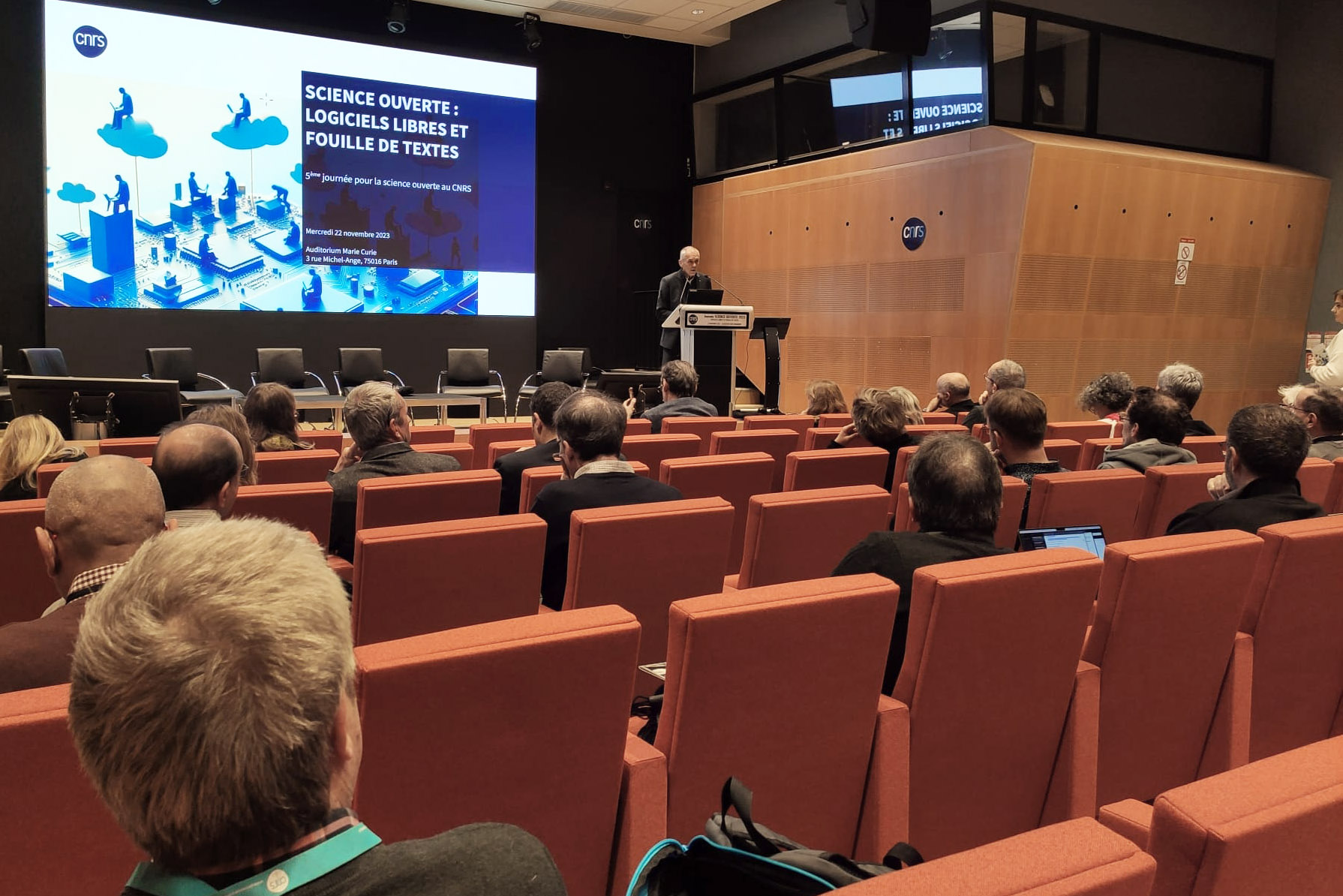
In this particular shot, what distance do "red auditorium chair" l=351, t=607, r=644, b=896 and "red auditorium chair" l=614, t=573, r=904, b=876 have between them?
95 mm

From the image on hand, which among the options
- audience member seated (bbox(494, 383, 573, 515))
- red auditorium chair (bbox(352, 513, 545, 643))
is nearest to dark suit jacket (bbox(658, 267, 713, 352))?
audience member seated (bbox(494, 383, 573, 515))

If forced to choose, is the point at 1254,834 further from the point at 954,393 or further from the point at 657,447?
the point at 954,393

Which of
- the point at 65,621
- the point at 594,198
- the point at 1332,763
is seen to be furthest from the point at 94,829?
the point at 594,198

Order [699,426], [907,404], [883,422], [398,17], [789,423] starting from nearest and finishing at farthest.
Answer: [883,422] → [907,404] → [699,426] → [789,423] → [398,17]

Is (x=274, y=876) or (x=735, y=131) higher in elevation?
(x=735, y=131)

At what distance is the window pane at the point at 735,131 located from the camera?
11375mm

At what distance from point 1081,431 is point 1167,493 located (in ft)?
5.89

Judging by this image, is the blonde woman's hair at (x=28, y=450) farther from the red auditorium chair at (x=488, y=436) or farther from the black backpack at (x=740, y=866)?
the black backpack at (x=740, y=866)

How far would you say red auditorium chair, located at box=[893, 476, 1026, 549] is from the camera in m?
3.29

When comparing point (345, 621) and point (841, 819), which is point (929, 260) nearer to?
point (841, 819)

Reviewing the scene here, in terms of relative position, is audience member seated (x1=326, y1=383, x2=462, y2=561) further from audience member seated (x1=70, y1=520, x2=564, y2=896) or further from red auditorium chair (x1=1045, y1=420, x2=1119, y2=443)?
red auditorium chair (x1=1045, y1=420, x2=1119, y2=443)

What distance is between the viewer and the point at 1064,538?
2.91 meters

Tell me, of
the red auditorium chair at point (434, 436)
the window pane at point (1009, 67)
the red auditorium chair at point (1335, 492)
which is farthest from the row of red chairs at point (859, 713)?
the window pane at point (1009, 67)

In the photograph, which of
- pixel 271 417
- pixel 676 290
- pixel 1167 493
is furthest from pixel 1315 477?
pixel 676 290
